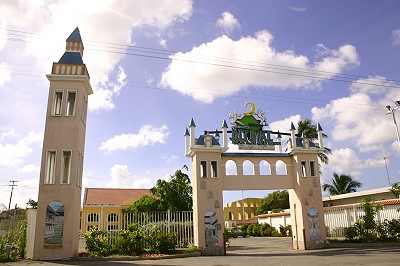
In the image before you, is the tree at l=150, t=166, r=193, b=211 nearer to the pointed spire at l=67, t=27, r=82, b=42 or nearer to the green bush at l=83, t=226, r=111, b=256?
the green bush at l=83, t=226, r=111, b=256

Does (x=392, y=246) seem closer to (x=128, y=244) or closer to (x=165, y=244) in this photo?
(x=165, y=244)

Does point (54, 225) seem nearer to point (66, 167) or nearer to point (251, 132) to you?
point (66, 167)

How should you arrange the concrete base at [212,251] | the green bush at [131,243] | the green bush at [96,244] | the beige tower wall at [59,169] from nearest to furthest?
the beige tower wall at [59,169] → the green bush at [96,244] → the green bush at [131,243] → the concrete base at [212,251]

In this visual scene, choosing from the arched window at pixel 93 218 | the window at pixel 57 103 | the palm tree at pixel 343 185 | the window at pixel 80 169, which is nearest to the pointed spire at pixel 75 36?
the window at pixel 57 103

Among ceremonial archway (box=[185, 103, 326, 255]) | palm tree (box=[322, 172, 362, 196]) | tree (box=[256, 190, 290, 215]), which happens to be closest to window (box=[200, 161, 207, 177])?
ceremonial archway (box=[185, 103, 326, 255])

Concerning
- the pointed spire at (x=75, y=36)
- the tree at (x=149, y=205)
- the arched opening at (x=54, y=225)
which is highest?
the pointed spire at (x=75, y=36)

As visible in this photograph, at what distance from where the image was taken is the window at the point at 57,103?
703 inches

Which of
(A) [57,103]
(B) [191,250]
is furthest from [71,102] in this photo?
(B) [191,250]

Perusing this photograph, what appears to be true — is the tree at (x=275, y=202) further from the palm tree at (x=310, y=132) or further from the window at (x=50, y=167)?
the window at (x=50, y=167)

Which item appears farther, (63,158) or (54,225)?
(63,158)

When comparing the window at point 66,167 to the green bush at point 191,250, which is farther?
the green bush at point 191,250

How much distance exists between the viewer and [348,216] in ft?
78.2

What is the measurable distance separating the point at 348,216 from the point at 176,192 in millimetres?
13911

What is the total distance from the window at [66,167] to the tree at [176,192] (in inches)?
517
